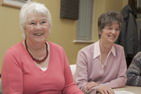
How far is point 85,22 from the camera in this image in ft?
14.3

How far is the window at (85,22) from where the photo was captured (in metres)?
4.24

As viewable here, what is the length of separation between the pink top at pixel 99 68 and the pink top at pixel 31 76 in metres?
0.20

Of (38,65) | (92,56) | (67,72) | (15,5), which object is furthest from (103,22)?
(15,5)

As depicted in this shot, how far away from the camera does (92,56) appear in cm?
196

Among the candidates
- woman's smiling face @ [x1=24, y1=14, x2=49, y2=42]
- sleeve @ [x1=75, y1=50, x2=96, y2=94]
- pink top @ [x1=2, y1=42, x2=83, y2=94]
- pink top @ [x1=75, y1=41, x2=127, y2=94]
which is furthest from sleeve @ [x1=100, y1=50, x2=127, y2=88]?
woman's smiling face @ [x1=24, y1=14, x2=49, y2=42]

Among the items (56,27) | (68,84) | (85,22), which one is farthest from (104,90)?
(85,22)

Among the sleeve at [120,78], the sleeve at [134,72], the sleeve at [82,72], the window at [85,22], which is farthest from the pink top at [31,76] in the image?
the window at [85,22]

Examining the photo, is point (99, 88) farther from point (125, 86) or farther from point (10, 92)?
point (10, 92)

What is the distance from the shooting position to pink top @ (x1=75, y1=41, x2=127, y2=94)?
1899mm

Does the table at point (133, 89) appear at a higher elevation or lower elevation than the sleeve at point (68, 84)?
lower

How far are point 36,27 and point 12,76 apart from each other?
336mm

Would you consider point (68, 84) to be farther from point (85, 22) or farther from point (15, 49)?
point (85, 22)

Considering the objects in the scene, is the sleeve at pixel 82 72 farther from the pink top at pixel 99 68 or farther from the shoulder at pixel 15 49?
the shoulder at pixel 15 49

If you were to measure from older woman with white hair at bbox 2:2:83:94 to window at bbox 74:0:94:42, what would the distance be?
2453 millimetres
